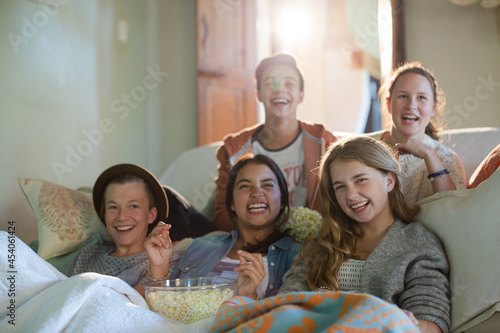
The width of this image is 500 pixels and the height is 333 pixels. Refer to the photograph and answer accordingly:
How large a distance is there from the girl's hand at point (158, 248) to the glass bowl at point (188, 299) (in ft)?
0.82

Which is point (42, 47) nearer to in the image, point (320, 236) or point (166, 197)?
point (166, 197)

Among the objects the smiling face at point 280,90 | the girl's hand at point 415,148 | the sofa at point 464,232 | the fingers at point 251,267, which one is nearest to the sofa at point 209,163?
the sofa at point 464,232

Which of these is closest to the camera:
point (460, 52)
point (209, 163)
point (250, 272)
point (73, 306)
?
point (73, 306)

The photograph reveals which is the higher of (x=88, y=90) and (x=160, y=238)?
(x=88, y=90)

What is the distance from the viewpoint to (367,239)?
1373 millimetres

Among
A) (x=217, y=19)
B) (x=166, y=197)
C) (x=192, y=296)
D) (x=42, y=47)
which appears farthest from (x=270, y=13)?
(x=192, y=296)

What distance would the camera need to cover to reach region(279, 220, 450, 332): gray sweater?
1105 millimetres

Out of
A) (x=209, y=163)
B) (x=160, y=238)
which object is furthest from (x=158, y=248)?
(x=209, y=163)

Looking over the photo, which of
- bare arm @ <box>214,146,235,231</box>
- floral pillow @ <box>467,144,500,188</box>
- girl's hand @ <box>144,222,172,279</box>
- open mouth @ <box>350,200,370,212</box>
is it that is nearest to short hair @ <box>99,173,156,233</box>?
bare arm @ <box>214,146,235,231</box>

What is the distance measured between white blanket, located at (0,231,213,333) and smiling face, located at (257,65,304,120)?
3.62 ft

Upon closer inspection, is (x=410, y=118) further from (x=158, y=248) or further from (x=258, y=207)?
(x=158, y=248)

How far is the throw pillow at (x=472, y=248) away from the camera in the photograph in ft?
3.53

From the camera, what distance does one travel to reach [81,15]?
2.89 m

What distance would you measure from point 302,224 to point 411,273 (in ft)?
1.66
